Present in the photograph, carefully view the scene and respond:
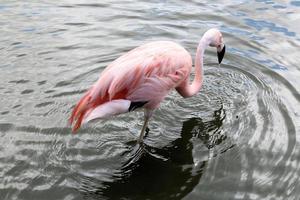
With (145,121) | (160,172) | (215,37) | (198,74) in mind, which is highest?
(215,37)

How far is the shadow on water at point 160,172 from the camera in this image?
4.86 metres

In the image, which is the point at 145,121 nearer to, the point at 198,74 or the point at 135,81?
the point at 135,81

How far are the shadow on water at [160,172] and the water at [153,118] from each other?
0.01 meters

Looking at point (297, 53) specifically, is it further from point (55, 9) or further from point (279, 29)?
point (55, 9)

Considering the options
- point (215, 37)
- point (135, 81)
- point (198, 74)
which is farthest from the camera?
point (215, 37)

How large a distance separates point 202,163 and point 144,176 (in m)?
0.67

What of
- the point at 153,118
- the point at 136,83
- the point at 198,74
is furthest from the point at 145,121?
the point at 198,74

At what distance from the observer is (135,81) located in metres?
5.15

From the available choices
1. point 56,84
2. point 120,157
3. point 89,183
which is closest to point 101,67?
point 56,84

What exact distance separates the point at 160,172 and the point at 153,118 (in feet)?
3.46

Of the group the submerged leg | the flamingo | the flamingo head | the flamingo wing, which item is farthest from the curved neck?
the submerged leg

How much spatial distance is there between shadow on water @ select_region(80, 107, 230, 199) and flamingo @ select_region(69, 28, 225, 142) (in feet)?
1.23

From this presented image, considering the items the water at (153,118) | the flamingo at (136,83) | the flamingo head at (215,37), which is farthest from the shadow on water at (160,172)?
the flamingo head at (215,37)

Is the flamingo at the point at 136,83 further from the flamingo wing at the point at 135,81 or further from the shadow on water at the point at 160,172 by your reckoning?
the shadow on water at the point at 160,172
